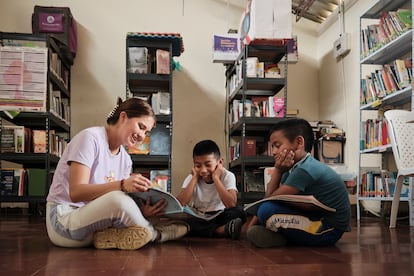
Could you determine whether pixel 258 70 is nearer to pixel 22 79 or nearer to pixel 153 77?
pixel 153 77

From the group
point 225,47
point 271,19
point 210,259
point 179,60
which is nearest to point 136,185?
point 210,259

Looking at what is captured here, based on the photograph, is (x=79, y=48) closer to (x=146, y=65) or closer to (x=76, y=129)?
(x=76, y=129)

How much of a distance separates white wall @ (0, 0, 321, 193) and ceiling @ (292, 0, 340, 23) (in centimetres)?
11

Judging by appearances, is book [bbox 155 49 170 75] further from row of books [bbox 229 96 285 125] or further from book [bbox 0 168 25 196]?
book [bbox 0 168 25 196]

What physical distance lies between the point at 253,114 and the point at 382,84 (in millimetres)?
1212

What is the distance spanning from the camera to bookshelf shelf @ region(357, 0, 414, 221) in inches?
134

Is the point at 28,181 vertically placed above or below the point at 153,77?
below

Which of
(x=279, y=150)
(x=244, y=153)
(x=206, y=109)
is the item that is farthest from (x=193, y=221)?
(x=206, y=109)

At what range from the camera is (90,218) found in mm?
1685

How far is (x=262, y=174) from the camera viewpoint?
4363mm

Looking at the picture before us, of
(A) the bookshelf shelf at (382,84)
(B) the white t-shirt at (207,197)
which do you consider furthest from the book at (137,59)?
(A) the bookshelf shelf at (382,84)

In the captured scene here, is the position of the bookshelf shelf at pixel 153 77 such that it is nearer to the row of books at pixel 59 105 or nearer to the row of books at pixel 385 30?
the row of books at pixel 59 105

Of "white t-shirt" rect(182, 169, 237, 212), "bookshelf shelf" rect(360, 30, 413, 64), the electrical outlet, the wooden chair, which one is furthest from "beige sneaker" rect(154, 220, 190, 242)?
the electrical outlet

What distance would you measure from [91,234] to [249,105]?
2.67 meters
